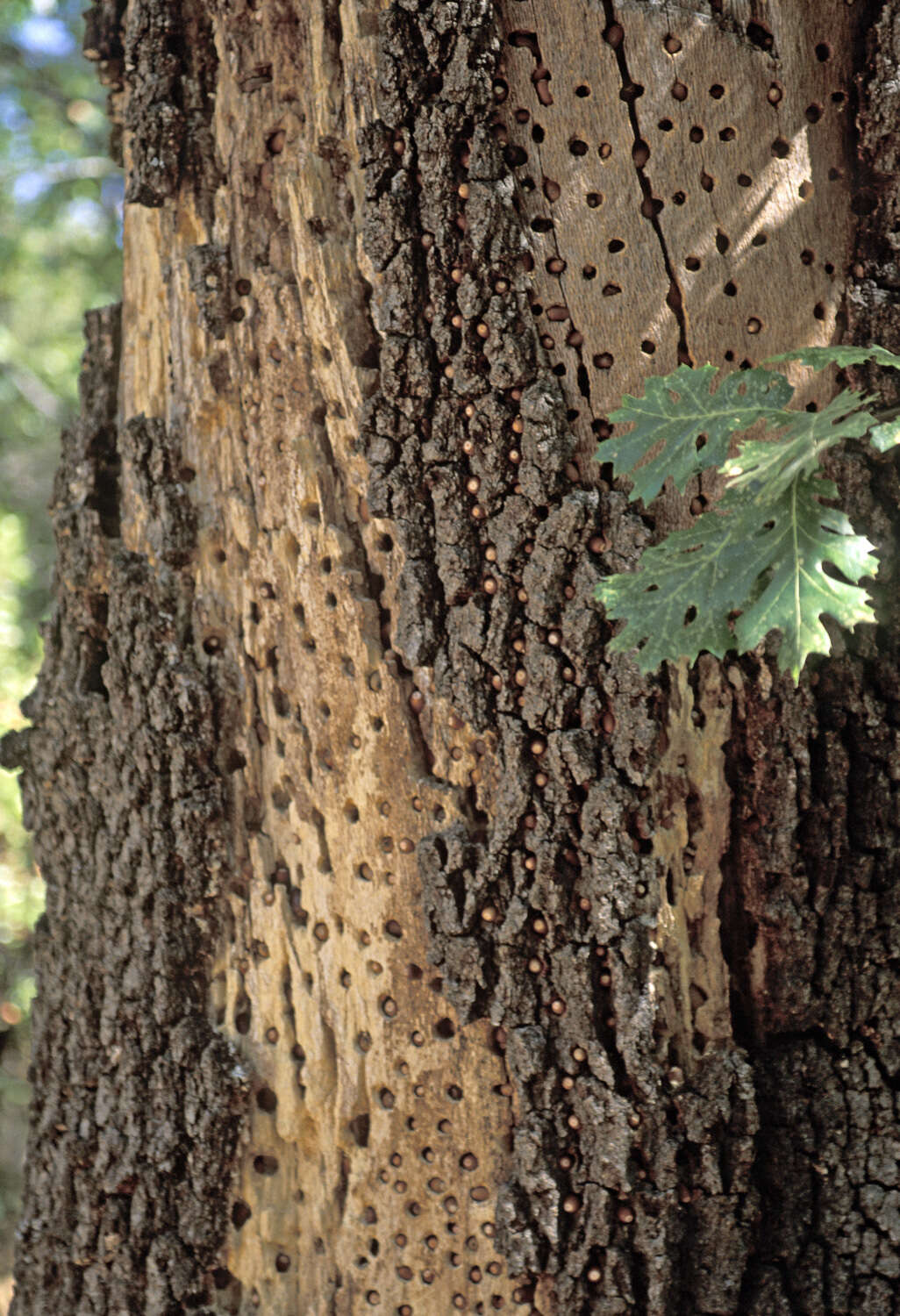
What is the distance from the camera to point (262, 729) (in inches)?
77.1

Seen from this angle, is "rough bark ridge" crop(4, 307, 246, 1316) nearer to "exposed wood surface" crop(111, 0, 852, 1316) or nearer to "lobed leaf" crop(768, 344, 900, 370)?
"exposed wood surface" crop(111, 0, 852, 1316)

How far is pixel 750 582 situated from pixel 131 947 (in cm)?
137

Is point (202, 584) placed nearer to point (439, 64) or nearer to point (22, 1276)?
point (439, 64)

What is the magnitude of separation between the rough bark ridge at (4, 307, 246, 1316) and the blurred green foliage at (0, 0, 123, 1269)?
8.68 feet

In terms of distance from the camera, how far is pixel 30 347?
6035mm

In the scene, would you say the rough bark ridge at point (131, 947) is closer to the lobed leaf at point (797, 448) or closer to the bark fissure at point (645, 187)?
the bark fissure at point (645, 187)

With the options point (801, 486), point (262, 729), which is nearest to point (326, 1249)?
point (262, 729)

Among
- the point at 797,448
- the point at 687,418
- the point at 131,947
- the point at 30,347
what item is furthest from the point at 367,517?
the point at 30,347

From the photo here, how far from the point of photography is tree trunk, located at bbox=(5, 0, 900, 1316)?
67.1 inches

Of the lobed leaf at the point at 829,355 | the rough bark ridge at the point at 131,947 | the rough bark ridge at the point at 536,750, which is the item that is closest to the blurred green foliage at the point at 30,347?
the rough bark ridge at the point at 131,947

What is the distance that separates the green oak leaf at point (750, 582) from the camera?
1308mm

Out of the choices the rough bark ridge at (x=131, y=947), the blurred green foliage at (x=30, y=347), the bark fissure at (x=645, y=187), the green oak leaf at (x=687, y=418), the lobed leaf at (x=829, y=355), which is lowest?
the rough bark ridge at (x=131, y=947)

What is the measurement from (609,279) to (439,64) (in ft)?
1.46

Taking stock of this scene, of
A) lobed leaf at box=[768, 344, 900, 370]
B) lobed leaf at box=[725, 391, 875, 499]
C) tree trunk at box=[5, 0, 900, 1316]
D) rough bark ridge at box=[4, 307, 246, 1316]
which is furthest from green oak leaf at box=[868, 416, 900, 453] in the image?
rough bark ridge at box=[4, 307, 246, 1316]
